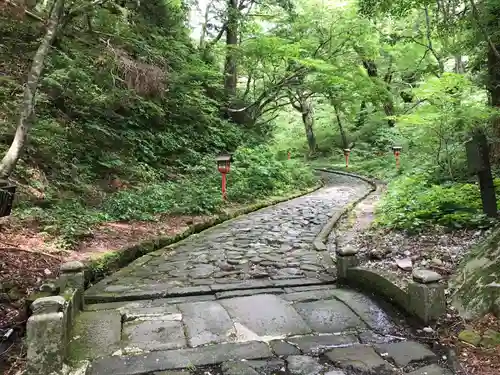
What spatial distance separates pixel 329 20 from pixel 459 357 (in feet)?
54.7

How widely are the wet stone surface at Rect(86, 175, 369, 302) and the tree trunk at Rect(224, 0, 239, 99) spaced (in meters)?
8.91

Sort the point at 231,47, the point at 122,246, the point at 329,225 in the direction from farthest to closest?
the point at 231,47 → the point at 329,225 → the point at 122,246

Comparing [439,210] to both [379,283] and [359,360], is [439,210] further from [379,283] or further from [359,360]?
[359,360]

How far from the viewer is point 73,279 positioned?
175 inches

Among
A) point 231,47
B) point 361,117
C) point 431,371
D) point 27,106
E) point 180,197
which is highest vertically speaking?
point 231,47

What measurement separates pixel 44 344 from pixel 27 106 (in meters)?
3.47

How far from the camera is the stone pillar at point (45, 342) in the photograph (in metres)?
3.03

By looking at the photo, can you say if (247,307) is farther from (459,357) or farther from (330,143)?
(330,143)

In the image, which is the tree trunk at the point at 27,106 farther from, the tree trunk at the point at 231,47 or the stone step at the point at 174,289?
the tree trunk at the point at 231,47

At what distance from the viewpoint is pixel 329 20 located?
17438 mm

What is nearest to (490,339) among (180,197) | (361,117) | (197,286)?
(197,286)

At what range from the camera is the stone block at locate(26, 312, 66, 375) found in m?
3.03

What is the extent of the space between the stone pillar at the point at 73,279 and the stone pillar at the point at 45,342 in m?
1.13

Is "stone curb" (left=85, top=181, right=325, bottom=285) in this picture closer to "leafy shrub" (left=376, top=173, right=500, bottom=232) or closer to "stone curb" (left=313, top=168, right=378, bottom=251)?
"stone curb" (left=313, top=168, right=378, bottom=251)
